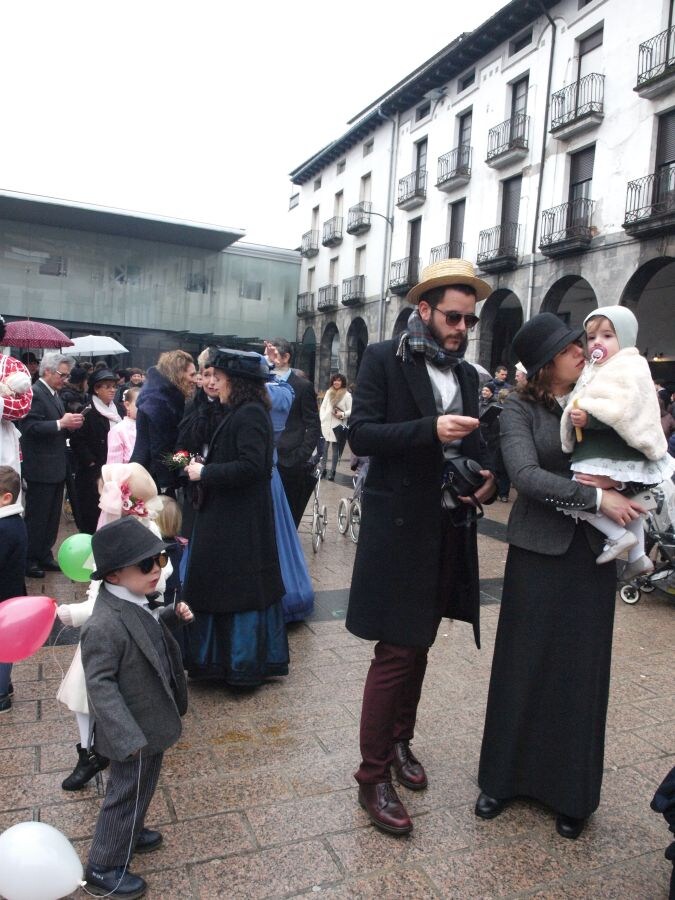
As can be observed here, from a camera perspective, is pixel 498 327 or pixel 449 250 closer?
pixel 449 250

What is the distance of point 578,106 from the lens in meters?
18.0

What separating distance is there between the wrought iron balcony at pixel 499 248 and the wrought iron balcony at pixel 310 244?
14.0 metres

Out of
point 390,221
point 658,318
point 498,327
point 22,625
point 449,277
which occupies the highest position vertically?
point 390,221

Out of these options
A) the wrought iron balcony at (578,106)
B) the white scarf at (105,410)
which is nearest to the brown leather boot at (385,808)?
the white scarf at (105,410)

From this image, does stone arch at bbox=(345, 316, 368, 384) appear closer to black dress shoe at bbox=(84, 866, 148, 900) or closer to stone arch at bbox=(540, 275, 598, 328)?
stone arch at bbox=(540, 275, 598, 328)

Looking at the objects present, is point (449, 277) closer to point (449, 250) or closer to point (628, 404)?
point (628, 404)

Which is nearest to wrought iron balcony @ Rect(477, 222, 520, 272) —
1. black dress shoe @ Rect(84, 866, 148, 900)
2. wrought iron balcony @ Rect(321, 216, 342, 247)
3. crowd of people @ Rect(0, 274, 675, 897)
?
wrought iron balcony @ Rect(321, 216, 342, 247)

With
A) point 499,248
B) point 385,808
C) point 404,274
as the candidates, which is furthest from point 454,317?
point 404,274

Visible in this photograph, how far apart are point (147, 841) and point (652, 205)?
55.8ft

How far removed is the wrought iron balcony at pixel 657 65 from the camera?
1527 cm

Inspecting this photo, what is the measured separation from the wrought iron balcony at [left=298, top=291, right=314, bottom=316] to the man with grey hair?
94.3ft

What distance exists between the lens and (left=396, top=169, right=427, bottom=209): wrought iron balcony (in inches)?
1007

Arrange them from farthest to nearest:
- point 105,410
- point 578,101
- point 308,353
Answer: point 308,353 → point 578,101 → point 105,410

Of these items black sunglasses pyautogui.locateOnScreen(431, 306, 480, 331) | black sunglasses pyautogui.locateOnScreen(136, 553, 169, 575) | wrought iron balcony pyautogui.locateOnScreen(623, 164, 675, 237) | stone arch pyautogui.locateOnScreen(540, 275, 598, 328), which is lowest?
black sunglasses pyautogui.locateOnScreen(136, 553, 169, 575)
